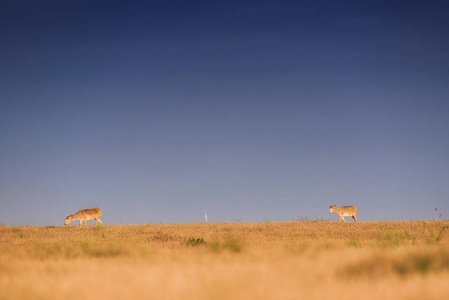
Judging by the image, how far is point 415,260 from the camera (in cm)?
927

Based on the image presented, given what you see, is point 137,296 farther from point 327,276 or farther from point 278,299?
point 327,276

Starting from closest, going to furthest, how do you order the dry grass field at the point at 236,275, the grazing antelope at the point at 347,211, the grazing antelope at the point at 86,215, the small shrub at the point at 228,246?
1. the dry grass field at the point at 236,275
2. the small shrub at the point at 228,246
3. the grazing antelope at the point at 86,215
4. the grazing antelope at the point at 347,211

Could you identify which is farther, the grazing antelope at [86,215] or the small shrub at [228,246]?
the grazing antelope at [86,215]

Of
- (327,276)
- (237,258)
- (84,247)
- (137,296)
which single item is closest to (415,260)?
(327,276)

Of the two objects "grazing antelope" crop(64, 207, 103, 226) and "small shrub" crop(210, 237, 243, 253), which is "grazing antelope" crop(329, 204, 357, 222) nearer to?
"grazing antelope" crop(64, 207, 103, 226)

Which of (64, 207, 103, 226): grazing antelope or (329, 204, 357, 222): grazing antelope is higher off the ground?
(64, 207, 103, 226): grazing antelope

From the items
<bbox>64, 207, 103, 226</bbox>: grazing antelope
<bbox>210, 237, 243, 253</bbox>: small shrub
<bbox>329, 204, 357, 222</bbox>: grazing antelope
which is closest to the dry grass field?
<bbox>210, 237, 243, 253</bbox>: small shrub

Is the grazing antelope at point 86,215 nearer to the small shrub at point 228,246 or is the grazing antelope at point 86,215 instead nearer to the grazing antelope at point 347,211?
the grazing antelope at point 347,211

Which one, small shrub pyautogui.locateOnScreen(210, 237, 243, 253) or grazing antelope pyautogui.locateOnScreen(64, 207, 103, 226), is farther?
grazing antelope pyautogui.locateOnScreen(64, 207, 103, 226)

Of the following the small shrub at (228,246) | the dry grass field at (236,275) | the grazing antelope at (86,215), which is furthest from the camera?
the grazing antelope at (86,215)

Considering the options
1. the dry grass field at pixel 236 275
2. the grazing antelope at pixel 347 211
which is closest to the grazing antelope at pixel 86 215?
the grazing antelope at pixel 347 211

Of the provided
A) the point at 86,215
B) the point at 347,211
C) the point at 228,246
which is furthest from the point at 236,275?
the point at 347,211

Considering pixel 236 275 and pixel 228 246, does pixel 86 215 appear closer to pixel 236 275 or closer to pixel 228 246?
pixel 228 246

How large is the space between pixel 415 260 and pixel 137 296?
580cm
